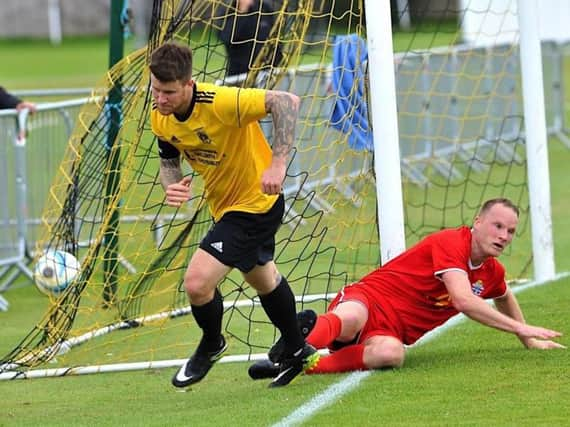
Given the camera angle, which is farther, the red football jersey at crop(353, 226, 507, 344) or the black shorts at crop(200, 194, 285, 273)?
the red football jersey at crop(353, 226, 507, 344)

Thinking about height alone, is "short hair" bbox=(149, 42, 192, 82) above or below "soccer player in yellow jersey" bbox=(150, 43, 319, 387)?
above

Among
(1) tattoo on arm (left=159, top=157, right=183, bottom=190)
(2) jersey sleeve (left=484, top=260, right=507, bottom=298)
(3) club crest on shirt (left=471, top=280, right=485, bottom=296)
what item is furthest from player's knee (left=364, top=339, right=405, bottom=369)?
(1) tattoo on arm (left=159, top=157, right=183, bottom=190)

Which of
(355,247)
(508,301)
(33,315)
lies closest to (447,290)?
(508,301)

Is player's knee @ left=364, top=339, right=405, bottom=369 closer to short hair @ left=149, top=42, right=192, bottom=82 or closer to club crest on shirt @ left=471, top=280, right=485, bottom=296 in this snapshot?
club crest on shirt @ left=471, top=280, right=485, bottom=296

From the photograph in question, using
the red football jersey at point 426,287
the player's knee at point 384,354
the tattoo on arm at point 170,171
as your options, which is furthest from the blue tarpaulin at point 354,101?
the tattoo on arm at point 170,171

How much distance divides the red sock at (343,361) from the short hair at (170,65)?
1.73 m

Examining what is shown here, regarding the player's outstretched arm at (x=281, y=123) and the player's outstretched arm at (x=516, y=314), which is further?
the player's outstretched arm at (x=516, y=314)

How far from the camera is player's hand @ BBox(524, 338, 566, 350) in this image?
6.99 metres

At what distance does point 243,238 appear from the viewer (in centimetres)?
626

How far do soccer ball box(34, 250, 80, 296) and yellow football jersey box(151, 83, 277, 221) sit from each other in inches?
89.5

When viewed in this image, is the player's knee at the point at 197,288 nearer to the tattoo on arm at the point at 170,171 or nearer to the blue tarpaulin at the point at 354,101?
the tattoo on arm at the point at 170,171

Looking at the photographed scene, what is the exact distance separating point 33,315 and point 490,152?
28.4 feet

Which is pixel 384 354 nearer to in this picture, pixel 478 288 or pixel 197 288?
pixel 478 288

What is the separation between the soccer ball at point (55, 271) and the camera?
854 cm
